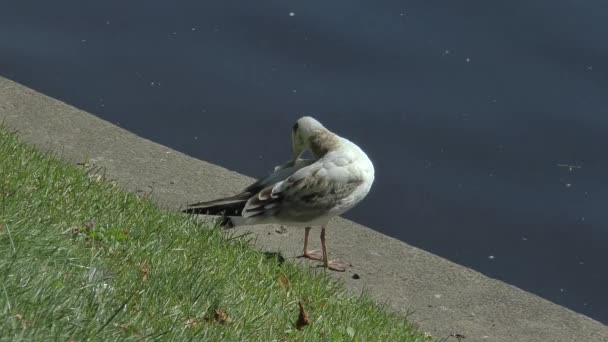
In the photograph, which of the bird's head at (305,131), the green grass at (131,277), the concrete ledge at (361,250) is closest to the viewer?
the green grass at (131,277)

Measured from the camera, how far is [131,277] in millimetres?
4586

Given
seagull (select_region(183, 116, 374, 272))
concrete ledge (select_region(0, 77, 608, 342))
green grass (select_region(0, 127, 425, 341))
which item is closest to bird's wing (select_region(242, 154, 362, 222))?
seagull (select_region(183, 116, 374, 272))

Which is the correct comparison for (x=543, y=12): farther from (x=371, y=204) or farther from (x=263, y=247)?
(x=263, y=247)

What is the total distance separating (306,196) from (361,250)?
0.64 m

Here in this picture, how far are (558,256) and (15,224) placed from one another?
5.16 metres

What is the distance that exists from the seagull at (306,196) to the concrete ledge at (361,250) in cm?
29

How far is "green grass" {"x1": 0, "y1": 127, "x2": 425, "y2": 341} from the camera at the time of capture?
148 inches

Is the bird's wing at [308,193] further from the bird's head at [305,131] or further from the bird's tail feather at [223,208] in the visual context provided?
the bird's head at [305,131]

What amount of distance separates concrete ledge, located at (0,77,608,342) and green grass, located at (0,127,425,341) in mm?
603

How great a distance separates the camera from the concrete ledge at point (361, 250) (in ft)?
21.7

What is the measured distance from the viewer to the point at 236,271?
5430mm

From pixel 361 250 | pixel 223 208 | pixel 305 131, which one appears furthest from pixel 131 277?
pixel 305 131

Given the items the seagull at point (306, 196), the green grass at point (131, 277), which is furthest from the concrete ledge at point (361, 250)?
the green grass at point (131, 277)

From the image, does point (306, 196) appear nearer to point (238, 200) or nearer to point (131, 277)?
point (238, 200)
